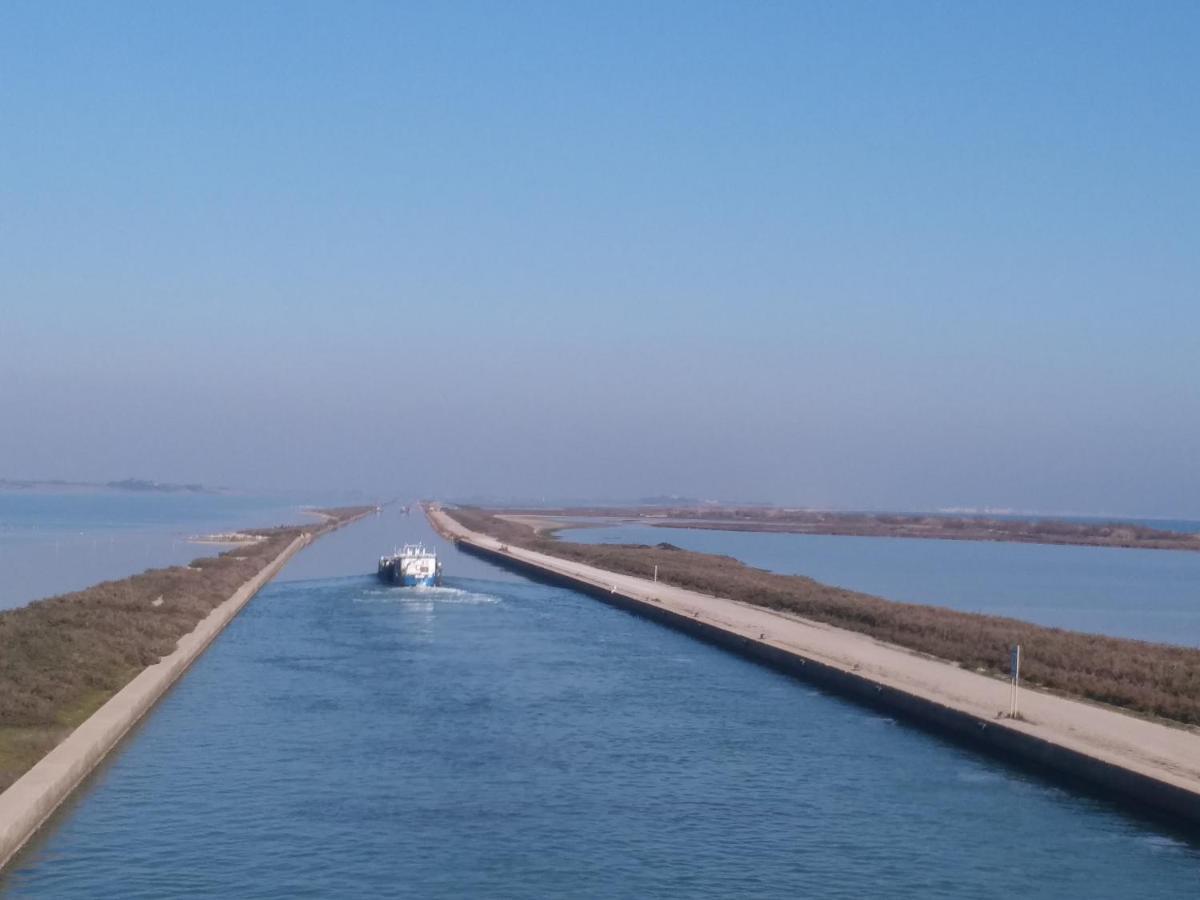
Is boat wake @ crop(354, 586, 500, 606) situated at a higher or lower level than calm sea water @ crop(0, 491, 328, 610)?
higher

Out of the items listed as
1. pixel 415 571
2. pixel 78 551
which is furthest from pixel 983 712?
pixel 78 551

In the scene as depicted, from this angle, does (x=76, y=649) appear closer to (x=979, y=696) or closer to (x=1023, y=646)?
(x=979, y=696)

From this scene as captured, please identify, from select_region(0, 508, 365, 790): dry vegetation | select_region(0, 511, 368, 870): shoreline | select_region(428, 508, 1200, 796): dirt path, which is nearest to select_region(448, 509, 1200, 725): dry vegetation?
select_region(428, 508, 1200, 796): dirt path

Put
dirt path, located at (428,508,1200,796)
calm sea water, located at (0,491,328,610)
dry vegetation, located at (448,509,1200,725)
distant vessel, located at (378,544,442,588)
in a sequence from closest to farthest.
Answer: dirt path, located at (428,508,1200,796), dry vegetation, located at (448,509,1200,725), calm sea water, located at (0,491,328,610), distant vessel, located at (378,544,442,588)

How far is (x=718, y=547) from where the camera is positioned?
85125 millimetres

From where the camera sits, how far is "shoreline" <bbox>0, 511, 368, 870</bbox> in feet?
37.8

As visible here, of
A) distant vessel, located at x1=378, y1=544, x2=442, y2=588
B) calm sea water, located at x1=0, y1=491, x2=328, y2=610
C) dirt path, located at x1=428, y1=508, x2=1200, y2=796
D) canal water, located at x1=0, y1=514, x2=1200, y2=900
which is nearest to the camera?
canal water, located at x1=0, y1=514, x2=1200, y2=900

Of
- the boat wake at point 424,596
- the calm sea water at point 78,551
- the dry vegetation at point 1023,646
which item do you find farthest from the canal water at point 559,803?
the calm sea water at point 78,551

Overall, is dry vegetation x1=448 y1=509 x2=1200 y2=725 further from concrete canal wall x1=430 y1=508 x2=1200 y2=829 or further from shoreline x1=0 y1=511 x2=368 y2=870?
shoreline x1=0 y1=511 x2=368 y2=870

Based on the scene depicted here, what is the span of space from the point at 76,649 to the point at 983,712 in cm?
1304

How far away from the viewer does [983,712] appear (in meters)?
17.2

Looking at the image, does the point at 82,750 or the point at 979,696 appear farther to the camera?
the point at 979,696

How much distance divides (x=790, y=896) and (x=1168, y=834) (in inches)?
162

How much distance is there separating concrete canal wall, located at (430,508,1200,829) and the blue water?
11273 mm
